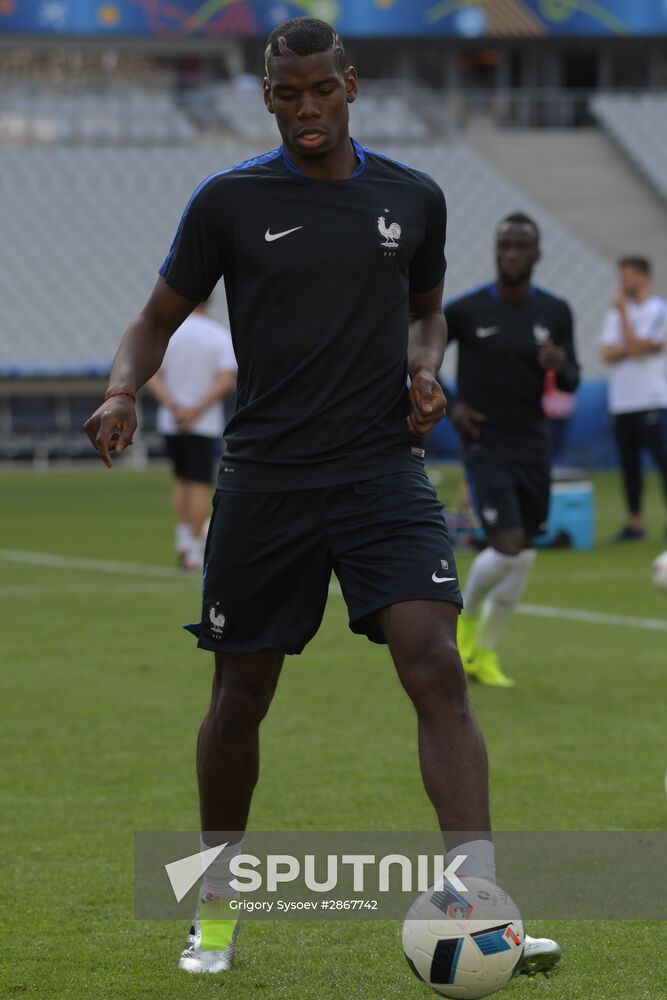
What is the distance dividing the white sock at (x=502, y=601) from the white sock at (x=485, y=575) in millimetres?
40

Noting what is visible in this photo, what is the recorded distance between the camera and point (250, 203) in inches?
160

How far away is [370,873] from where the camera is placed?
495 centimetres

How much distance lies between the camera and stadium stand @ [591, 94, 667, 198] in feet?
138

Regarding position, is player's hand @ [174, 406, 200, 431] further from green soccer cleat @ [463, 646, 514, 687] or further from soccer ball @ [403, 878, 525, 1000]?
soccer ball @ [403, 878, 525, 1000]

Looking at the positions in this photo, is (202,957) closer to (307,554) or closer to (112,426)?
(307,554)

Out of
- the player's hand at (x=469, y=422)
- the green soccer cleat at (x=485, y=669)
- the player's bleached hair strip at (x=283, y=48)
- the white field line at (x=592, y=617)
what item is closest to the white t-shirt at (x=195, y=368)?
the white field line at (x=592, y=617)

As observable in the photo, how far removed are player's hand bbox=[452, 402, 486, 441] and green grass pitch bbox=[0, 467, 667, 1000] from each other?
1264 millimetres

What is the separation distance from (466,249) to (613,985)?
117ft

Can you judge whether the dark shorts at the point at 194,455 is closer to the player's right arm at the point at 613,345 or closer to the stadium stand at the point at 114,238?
the player's right arm at the point at 613,345

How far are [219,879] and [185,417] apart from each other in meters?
10.1

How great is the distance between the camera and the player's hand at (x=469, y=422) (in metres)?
8.59

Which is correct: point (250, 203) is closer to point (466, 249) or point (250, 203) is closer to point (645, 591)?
point (645, 591)

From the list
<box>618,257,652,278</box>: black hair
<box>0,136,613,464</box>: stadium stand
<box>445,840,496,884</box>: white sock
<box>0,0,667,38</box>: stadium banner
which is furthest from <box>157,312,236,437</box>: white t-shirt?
<box>0,0,667,38</box>: stadium banner

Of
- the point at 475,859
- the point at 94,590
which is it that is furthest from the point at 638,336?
the point at 475,859
